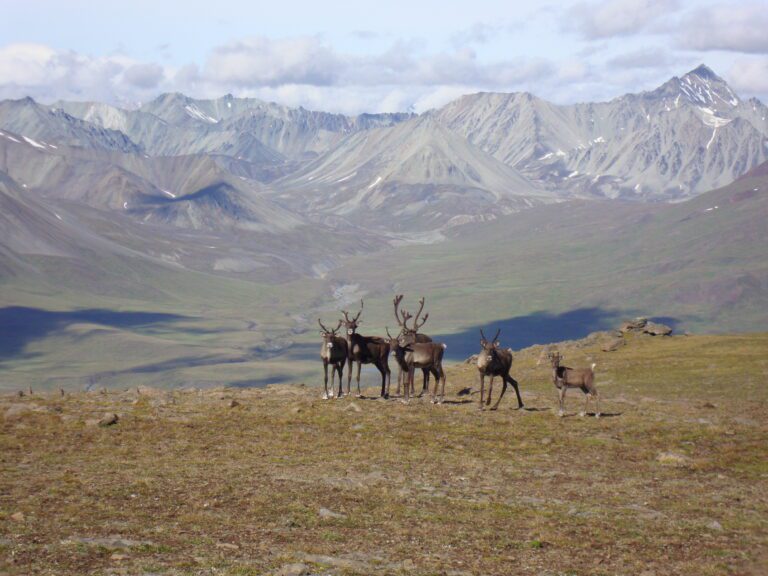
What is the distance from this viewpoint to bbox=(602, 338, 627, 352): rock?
271ft

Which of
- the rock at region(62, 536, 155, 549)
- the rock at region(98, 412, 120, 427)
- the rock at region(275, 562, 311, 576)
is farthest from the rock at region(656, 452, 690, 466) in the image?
the rock at region(98, 412, 120, 427)

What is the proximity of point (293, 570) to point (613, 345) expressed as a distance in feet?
214

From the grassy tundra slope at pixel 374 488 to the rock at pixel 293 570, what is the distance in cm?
5

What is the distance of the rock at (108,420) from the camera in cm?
3853

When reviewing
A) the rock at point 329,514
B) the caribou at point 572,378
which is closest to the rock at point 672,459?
the caribou at point 572,378

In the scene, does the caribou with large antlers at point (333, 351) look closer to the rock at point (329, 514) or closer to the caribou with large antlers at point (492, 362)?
the caribou with large antlers at point (492, 362)

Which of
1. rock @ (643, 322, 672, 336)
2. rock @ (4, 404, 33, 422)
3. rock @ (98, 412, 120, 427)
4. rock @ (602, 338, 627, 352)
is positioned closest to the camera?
rock @ (98, 412, 120, 427)

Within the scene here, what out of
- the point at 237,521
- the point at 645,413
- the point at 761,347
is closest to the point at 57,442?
the point at 237,521

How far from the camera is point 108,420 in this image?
127ft

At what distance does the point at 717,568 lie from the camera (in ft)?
78.0

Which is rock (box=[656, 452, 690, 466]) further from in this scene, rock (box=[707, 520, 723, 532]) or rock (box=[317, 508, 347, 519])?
rock (box=[317, 508, 347, 519])

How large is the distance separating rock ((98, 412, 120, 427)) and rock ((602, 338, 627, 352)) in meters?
52.6

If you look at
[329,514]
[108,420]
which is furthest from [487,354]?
[329,514]

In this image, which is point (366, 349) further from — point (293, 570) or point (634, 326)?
point (634, 326)
